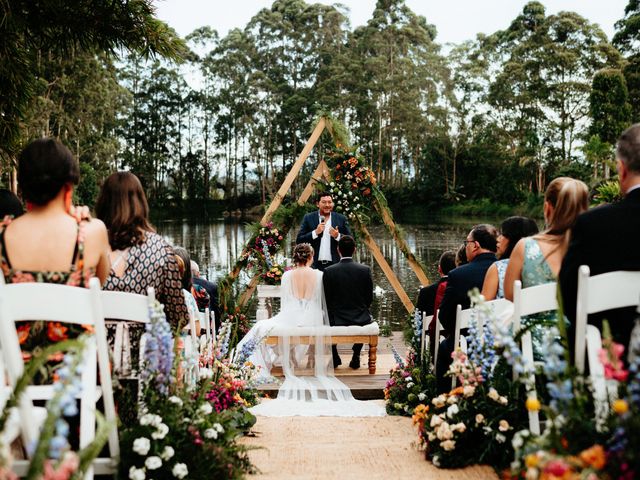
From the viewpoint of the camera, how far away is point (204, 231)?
37.0 metres

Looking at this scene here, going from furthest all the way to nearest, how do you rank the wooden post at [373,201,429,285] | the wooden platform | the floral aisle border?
the wooden post at [373,201,429,285] < the floral aisle border < the wooden platform

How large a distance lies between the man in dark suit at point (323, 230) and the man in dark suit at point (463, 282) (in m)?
3.89

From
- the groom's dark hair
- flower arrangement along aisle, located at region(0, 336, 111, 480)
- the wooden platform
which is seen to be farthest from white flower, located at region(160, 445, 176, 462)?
the groom's dark hair

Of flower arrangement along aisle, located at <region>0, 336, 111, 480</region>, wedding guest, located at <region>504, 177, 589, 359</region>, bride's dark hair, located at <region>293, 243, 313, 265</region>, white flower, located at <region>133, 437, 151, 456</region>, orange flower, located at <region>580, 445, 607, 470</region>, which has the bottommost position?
white flower, located at <region>133, 437, 151, 456</region>

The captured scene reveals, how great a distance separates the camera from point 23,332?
2.35 m

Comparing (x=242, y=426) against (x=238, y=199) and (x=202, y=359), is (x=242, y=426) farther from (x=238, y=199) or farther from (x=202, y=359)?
(x=238, y=199)

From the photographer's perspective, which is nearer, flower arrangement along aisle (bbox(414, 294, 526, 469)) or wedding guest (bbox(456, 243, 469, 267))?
flower arrangement along aisle (bbox(414, 294, 526, 469))

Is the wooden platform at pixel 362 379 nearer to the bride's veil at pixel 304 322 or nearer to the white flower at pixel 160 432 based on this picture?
the bride's veil at pixel 304 322

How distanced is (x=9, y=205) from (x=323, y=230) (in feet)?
15.8

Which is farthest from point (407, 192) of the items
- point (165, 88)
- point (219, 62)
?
point (165, 88)

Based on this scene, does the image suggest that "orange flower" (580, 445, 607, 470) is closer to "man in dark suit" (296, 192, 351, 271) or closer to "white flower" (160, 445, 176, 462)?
"white flower" (160, 445, 176, 462)

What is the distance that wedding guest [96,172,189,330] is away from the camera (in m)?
3.06

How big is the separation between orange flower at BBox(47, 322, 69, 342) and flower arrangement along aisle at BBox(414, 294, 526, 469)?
1680mm

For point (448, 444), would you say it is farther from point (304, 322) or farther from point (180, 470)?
point (304, 322)
